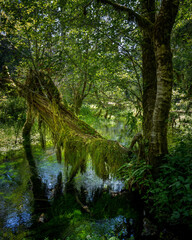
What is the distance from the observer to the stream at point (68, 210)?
8.80 feet

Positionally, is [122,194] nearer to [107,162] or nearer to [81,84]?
[107,162]

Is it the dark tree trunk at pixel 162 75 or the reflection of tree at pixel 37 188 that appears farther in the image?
the reflection of tree at pixel 37 188

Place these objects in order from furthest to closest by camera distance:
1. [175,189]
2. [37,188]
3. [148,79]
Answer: [37,188], [148,79], [175,189]

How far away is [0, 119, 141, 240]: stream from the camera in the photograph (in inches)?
106

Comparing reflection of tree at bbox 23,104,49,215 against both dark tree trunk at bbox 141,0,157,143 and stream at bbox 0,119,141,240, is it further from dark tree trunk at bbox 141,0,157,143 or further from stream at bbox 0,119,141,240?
dark tree trunk at bbox 141,0,157,143

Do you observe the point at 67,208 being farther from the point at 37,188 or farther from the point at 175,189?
the point at 175,189

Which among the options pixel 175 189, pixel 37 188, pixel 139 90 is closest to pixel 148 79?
pixel 139 90

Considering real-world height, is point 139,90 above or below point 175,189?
above

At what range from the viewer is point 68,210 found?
3268mm

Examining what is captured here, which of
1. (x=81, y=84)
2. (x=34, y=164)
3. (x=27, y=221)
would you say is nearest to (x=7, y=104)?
(x=81, y=84)

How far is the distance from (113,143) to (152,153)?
1.14 meters

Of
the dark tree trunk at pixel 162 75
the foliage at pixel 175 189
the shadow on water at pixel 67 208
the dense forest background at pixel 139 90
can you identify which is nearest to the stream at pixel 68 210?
the shadow on water at pixel 67 208

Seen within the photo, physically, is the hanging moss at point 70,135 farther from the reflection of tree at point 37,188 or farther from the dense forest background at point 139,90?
the reflection of tree at point 37,188

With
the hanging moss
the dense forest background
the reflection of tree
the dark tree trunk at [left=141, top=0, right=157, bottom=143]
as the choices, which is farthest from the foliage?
the reflection of tree
